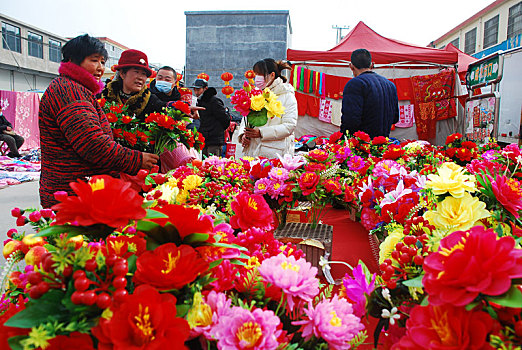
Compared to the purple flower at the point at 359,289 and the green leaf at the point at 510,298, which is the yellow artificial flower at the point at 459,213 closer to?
the purple flower at the point at 359,289

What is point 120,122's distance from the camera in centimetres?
218

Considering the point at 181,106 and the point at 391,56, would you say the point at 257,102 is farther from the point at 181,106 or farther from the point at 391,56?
the point at 391,56

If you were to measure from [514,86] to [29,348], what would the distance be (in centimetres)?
633

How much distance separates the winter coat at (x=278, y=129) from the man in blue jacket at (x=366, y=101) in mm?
513

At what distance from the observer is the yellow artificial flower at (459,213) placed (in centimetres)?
89

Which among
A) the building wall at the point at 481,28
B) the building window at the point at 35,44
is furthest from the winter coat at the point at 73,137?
the building window at the point at 35,44

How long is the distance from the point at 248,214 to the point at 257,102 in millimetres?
1681

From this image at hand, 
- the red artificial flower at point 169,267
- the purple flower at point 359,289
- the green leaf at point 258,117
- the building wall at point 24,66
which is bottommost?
the purple flower at point 359,289

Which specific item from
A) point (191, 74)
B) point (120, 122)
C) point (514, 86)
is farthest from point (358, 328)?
point (191, 74)

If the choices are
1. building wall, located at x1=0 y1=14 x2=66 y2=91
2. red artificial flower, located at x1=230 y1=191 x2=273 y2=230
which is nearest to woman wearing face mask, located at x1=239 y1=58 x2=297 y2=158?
red artificial flower, located at x1=230 y1=191 x2=273 y2=230

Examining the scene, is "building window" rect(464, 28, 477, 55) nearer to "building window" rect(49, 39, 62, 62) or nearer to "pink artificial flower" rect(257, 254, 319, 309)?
"pink artificial flower" rect(257, 254, 319, 309)

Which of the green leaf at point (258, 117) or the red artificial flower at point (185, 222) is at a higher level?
the green leaf at point (258, 117)

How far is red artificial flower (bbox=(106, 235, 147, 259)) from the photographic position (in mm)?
594

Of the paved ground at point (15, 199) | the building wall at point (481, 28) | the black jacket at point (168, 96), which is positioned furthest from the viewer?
the building wall at point (481, 28)
